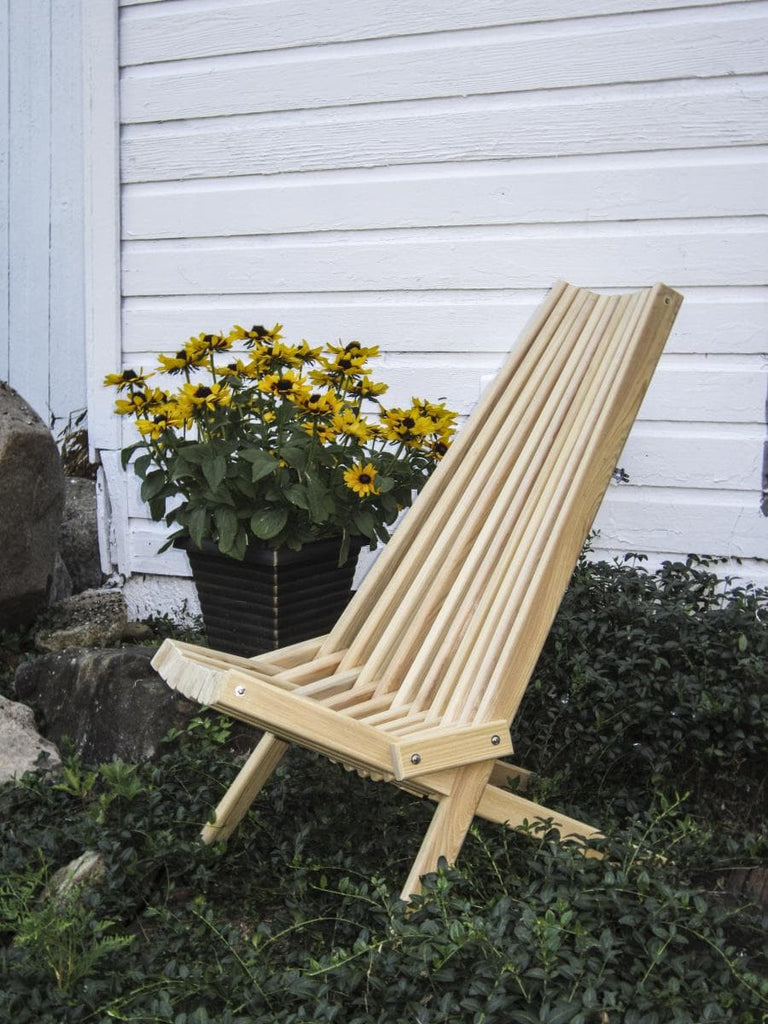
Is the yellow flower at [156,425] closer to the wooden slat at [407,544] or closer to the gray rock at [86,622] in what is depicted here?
the wooden slat at [407,544]

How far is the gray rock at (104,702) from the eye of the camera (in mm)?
3160

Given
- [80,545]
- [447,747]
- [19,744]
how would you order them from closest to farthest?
[447,747] → [19,744] → [80,545]

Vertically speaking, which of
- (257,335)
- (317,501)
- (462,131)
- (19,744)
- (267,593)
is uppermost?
(462,131)

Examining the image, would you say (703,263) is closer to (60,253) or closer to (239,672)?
(239,672)

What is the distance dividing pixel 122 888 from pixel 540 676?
4.14 ft

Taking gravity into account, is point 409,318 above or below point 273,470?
above

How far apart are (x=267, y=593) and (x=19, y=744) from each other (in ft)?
2.77

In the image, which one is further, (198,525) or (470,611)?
(198,525)

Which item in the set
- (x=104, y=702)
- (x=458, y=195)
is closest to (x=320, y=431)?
(x=104, y=702)

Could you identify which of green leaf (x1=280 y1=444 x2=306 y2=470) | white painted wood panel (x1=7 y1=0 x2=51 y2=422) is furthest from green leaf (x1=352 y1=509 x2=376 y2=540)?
white painted wood panel (x1=7 y1=0 x2=51 y2=422)

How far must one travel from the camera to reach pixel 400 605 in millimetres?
2414

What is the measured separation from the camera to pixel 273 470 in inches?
129

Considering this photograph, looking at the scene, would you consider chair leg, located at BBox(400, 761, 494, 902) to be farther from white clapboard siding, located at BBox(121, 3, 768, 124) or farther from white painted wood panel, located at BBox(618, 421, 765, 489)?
white clapboard siding, located at BBox(121, 3, 768, 124)

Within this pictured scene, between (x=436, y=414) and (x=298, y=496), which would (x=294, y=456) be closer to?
(x=298, y=496)
